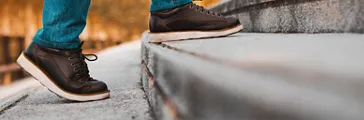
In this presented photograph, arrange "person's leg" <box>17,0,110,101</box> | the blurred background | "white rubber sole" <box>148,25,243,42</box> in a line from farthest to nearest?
the blurred background
"white rubber sole" <box>148,25,243,42</box>
"person's leg" <box>17,0,110,101</box>

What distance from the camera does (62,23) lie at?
143cm

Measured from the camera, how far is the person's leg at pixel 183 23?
5.53ft

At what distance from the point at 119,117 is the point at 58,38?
42cm

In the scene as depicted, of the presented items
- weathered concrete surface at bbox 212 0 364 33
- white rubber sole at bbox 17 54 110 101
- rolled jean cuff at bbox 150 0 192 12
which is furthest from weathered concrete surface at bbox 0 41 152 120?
weathered concrete surface at bbox 212 0 364 33

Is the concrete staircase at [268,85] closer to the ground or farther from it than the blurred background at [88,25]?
farther from it

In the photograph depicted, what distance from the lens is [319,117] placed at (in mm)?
321

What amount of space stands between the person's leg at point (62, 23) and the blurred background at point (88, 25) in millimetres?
9767

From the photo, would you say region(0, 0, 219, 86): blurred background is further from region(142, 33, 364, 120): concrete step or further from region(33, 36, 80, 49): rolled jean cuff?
region(142, 33, 364, 120): concrete step

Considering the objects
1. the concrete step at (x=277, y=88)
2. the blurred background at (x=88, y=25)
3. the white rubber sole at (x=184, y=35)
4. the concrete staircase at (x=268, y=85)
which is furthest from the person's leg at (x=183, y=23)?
the blurred background at (x=88, y=25)

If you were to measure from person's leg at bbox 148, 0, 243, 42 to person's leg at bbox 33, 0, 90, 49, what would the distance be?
0.28 metres

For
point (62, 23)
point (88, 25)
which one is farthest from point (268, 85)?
point (88, 25)

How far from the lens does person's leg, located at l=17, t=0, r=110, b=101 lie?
57.5 inches

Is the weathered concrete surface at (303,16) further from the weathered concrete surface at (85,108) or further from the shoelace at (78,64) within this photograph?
the shoelace at (78,64)

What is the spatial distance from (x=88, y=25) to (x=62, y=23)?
2042cm
